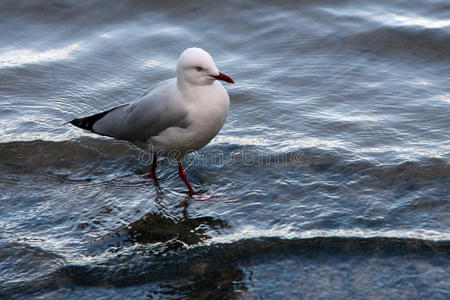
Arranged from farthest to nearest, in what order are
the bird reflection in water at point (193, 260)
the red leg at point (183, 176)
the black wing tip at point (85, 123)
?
the black wing tip at point (85, 123) < the red leg at point (183, 176) < the bird reflection in water at point (193, 260)

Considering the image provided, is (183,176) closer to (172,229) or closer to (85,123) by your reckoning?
(172,229)

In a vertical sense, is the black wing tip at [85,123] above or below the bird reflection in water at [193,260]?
above

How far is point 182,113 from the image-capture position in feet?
15.6

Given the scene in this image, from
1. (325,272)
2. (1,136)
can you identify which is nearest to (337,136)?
(325,272)

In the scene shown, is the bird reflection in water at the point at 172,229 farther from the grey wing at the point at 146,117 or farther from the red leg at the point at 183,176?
the grey wing at the point at 146,117

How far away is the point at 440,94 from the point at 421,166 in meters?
1.73

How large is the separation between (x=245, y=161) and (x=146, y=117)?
98 centimetres

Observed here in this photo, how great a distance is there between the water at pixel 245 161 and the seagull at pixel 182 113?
0.37 meters

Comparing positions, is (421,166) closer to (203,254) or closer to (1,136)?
(203,254)

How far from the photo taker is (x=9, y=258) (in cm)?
396

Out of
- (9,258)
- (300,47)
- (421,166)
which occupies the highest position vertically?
(300,47)

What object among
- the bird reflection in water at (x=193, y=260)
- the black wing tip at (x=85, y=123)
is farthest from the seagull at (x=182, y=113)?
the bird reflection in water at (x=193, y=260)

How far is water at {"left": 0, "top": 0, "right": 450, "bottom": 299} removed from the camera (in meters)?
3.80

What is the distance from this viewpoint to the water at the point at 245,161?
3797mm
